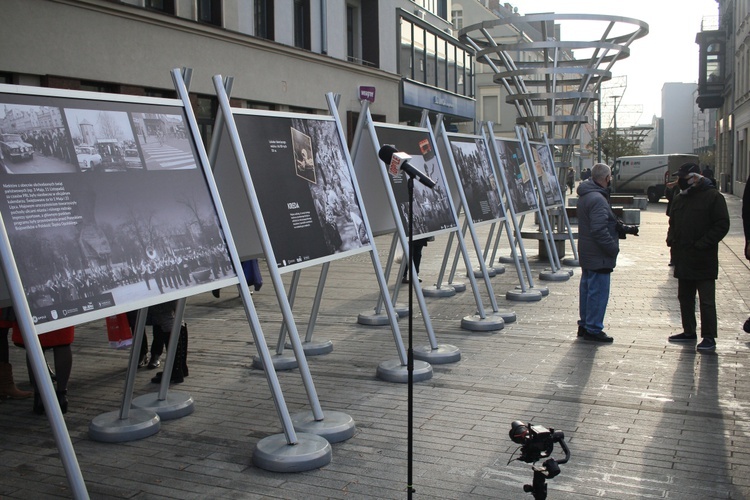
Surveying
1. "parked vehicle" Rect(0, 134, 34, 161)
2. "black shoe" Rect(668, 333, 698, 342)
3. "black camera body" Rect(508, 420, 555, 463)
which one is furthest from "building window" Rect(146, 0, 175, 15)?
"black camera body" Rect(508, 420, 555, 463)

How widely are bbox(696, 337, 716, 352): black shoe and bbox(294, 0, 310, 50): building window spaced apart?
17.7 metres

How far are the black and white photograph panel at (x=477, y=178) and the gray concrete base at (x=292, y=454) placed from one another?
508 centimetres

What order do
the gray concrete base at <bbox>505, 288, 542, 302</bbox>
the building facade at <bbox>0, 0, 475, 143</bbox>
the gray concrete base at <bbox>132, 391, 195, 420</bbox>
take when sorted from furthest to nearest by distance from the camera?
the building facade at <bbox>0, 0, 475, 143</bbox>
the gray concrete base at <bbox>505, 288, 542, 302</bbox>
the gray concrete base at <bbox>132, 391, 195, 420</bbox>

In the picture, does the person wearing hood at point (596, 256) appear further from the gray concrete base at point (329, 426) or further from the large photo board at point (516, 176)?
the gray concrete base at point (329, 426)

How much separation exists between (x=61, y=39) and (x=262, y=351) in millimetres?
11872

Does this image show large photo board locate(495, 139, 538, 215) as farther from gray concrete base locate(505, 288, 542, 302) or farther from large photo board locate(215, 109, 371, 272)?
large photo board locate(215, 109, 371, 272)

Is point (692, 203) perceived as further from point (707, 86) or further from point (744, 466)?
point (707, 86)

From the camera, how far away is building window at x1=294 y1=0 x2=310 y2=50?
77.0ft

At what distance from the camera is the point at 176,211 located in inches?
183

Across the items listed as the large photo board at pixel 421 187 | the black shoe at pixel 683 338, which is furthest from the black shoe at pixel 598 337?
the large photo board at pixel 421 187

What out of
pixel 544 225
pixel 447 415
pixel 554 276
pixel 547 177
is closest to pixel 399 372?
pixel 447 415

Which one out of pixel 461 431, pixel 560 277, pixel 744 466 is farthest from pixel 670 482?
pixel 560 277

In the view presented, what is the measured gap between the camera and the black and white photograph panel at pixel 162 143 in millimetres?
4582

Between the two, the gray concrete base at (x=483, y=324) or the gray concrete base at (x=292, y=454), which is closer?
the gray concrete base at (x=292, y=454)
